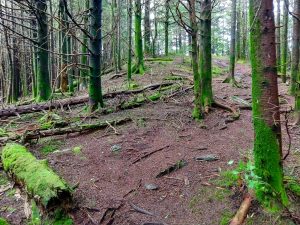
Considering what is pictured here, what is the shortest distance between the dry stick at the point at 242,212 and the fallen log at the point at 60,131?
4.02 metres

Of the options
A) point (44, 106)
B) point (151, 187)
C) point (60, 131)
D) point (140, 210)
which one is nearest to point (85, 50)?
point (44, 106)

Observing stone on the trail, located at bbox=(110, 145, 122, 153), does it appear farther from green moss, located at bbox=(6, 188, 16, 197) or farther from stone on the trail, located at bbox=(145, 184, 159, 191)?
A: green moss, located at bbox=(6, 188, 16, 197)

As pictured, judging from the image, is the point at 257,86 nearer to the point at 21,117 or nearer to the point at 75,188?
the point at 75,188

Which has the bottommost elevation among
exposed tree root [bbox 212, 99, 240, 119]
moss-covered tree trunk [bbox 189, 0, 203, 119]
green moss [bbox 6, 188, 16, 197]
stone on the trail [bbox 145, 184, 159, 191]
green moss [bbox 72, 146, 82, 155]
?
green moss [bbox 6, 188, 16, 197]

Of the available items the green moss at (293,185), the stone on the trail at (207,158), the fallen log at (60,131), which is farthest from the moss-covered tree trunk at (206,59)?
the green moss at (293,185)

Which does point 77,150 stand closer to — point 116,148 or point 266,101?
point 116,148

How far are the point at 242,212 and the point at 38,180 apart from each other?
2.86m

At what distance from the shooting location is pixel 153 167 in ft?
17.6

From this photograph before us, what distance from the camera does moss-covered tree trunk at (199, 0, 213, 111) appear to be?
8039 millimetres

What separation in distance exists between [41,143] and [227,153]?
390 cm

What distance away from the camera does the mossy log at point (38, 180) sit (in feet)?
13.7

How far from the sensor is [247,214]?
12.4 feet

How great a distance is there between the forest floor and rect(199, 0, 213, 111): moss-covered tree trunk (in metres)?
0.40

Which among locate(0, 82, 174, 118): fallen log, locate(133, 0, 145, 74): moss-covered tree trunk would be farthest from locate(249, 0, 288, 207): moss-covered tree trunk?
locate(133, 0, 145, 74): moss-covered tree trunk
